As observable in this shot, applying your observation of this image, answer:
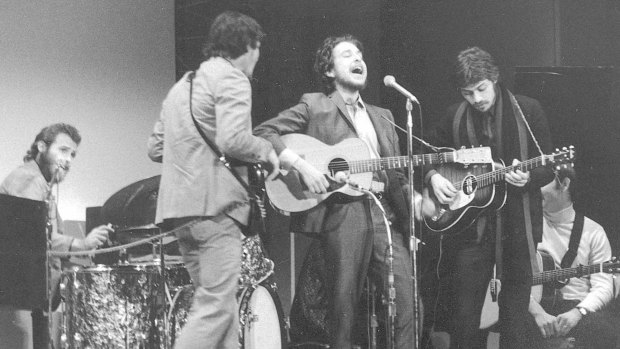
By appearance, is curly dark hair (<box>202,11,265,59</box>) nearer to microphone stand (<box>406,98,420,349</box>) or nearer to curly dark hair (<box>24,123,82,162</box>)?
microphone stand (<box>406,98,420,349</box>)

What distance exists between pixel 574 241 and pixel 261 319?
196cm

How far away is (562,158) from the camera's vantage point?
5246mm

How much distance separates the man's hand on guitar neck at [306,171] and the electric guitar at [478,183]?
94cm

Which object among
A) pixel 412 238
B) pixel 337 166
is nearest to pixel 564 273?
pixel 412 238

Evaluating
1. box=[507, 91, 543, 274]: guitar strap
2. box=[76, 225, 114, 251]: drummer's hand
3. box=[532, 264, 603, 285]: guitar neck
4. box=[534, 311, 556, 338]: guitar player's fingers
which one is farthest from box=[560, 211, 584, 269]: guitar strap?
box=[76, 225, 114, 251]: drummer's hand

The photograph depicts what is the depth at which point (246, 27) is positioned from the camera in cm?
418

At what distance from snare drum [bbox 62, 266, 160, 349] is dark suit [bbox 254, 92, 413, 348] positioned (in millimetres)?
945

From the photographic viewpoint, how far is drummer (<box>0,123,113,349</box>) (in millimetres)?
5086

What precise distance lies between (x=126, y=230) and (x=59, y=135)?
38.4 inches

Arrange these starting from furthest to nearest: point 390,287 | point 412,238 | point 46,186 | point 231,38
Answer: point 46,186 → point 412,238 → point 390,287 → point 231,38

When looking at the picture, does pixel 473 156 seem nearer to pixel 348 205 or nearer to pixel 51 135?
pixel 348 205

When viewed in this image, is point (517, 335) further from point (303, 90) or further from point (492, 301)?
point (303, 90)

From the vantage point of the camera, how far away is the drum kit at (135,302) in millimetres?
4789

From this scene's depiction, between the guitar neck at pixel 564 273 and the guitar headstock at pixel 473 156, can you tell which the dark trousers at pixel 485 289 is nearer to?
the guitar neck at pixel 564 273
